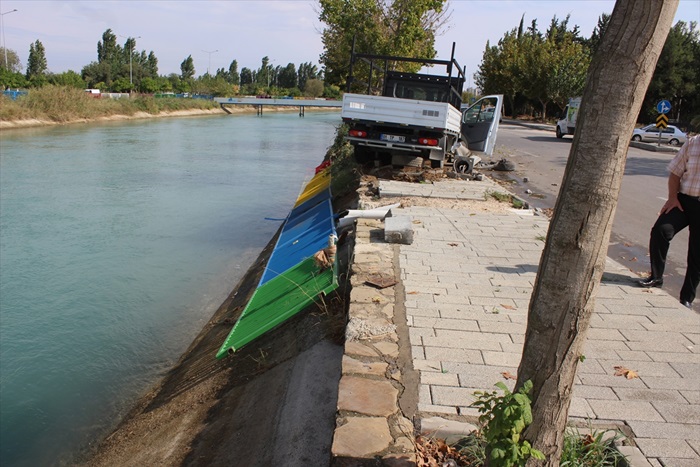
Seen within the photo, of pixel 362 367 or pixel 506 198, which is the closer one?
pixel 362 367

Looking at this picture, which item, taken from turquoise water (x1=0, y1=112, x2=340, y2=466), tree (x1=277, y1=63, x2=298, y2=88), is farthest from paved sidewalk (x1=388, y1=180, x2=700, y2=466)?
tree (x1=277, y1=63, x2=298, y2=88)

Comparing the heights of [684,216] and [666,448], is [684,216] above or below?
above

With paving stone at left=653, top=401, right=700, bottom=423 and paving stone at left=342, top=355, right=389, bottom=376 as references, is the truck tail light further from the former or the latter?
paving stone at left=653, top=401, right=700, bottom=423

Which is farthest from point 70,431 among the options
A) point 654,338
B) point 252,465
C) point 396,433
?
point 654,338

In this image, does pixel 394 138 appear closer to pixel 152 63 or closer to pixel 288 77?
pixel 152 63

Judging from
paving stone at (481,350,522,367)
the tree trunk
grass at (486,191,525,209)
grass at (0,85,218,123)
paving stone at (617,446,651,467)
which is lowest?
grass at (0,85,218,123)

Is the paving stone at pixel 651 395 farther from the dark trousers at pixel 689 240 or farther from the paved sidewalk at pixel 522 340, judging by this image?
the dark trousers at pixel 689 240

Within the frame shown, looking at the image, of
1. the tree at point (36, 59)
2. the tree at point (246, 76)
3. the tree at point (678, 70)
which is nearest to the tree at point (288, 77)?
the tree at point (246, 76)

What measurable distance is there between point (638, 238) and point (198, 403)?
23.1 ft

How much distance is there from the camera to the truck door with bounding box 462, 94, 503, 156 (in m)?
17.6

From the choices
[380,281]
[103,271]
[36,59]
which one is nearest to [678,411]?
[380,281]

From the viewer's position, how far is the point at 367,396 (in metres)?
3.57

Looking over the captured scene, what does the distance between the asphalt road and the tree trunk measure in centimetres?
472

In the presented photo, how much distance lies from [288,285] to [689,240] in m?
4.22
